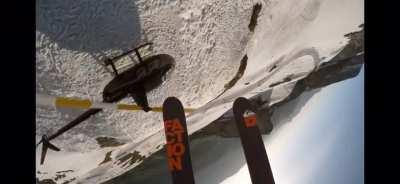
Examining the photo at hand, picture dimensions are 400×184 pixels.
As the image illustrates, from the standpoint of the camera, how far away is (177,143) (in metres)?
1.09

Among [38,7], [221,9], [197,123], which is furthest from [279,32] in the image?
[38,7]

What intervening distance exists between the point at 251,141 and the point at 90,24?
1.60 feet

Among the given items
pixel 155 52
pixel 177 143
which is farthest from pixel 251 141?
pixel 155 52

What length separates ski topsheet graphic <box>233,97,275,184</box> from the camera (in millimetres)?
1177

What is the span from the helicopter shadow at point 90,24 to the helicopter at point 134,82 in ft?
0.11

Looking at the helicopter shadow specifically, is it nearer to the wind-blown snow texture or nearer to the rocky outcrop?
the wind-blown snow texture

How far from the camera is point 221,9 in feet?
3.59

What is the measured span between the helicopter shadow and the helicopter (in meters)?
0.03

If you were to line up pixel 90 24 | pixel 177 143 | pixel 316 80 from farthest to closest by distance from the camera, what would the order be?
1. pixel 316 80
2. pixel 177 143
3. pixel 90 24

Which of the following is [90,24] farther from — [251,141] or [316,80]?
[316,80]

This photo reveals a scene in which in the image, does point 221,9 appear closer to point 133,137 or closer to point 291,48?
point 291,48

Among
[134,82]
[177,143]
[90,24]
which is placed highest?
[90,24]

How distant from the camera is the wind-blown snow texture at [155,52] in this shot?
95 cm
